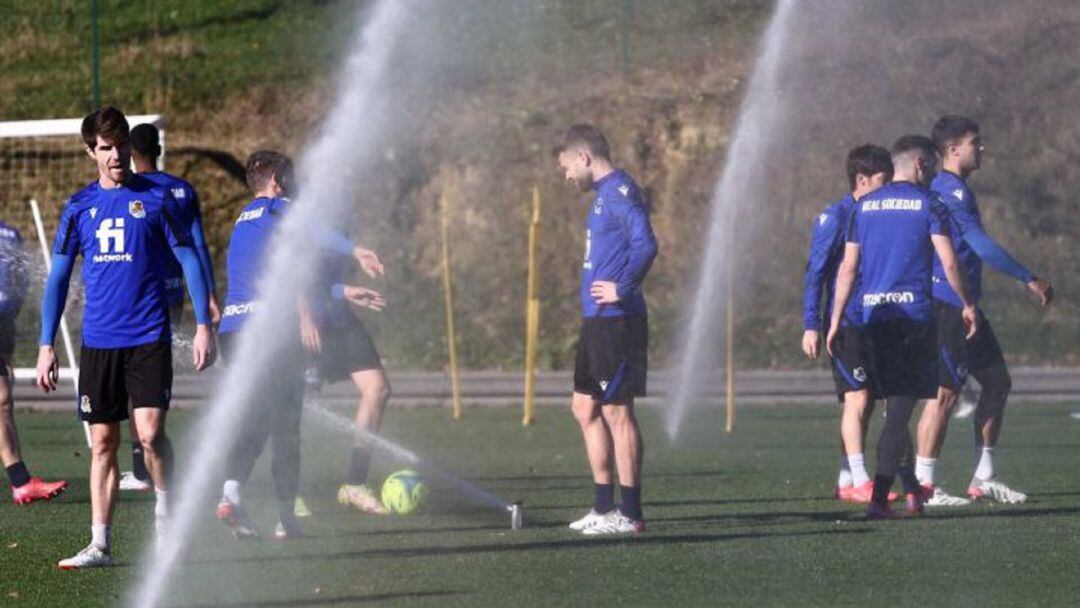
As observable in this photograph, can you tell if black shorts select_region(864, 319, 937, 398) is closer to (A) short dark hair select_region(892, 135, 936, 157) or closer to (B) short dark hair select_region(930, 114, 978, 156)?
(A) short dark hair select_region(892, 135, 936, 157)

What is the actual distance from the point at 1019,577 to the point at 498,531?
9.58ft

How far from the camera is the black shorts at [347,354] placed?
11.7 metres

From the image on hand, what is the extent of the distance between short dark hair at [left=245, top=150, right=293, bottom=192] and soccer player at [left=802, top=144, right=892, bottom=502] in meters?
3.04

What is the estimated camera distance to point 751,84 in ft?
105

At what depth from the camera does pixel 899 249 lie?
1105 centimetres

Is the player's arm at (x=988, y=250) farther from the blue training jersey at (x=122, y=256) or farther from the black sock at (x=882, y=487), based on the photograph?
the blue training jersey at (x=122, y=256)

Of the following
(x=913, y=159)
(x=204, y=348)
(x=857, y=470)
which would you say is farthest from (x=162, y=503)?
(x=913, y=159)

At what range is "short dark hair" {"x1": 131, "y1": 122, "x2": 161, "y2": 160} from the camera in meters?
10.5

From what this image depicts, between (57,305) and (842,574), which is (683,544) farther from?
(57,305)

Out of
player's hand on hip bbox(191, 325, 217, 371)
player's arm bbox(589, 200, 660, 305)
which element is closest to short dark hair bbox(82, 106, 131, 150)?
player's hand on hip bbox(191, 325, 217, 371)

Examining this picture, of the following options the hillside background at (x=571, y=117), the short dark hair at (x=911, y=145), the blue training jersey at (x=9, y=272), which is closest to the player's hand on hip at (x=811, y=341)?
the short dark hair at (x=911, y=145)

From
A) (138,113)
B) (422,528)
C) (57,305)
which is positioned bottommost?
(422,528)

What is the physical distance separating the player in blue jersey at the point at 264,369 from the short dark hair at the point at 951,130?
3.51 m

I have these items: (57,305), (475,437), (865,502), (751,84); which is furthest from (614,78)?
(57,305)
